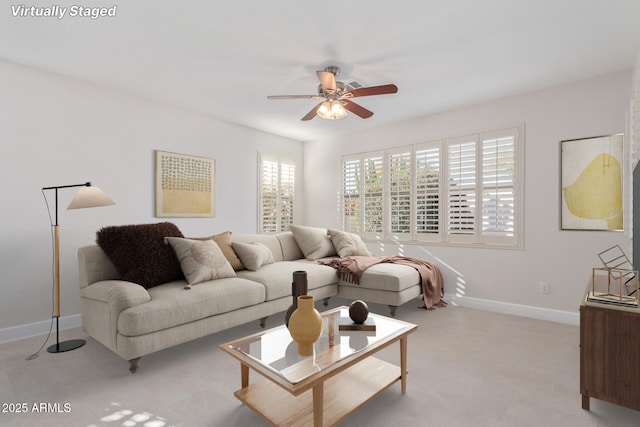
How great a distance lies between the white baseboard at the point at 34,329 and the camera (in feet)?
9.35

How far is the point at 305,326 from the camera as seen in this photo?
168cm

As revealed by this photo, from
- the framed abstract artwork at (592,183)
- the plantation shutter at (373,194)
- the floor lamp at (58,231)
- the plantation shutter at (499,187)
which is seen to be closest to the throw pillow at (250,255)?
the floor lamp at (58,231)

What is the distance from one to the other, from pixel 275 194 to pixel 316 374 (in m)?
4.03

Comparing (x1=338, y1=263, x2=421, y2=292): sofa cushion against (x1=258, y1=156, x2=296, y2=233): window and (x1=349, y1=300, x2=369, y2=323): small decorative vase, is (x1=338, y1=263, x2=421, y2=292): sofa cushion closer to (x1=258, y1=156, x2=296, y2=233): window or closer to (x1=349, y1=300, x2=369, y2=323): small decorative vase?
(x1=349, y1=300, x2=369, y2=323): small decorative vase

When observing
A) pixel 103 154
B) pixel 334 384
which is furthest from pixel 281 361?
pixel 103 154

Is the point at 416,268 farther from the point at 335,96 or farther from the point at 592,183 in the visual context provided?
the point at 335,96

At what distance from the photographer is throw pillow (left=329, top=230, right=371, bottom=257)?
4.30m

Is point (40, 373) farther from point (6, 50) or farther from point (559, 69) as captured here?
point (559, 69)

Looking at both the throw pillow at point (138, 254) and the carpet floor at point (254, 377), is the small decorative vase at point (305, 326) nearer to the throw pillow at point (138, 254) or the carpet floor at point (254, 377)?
the carpet floor at point (254, 377)

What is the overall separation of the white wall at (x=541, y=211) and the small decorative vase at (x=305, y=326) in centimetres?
293

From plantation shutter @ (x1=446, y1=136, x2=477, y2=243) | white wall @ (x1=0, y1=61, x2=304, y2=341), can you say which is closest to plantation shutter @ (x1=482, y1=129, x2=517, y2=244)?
plantation shutter @ (x1=446, y1=136, x2=477, y2=243)

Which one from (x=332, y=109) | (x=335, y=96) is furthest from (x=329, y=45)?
(x=332, y=109)

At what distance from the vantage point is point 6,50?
8.84ft

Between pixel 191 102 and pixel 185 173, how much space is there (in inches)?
33.9
